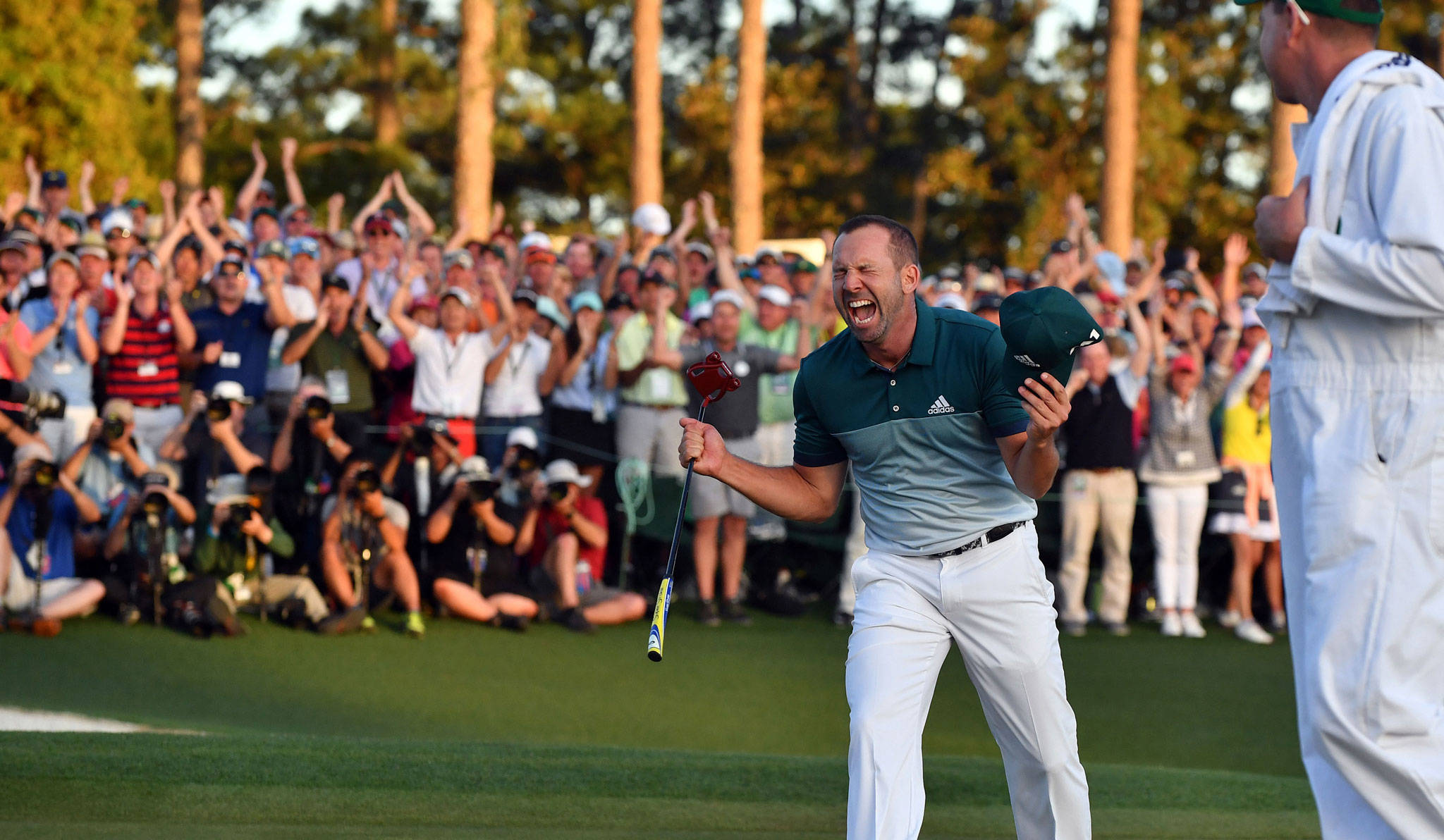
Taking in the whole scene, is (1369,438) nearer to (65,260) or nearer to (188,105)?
(65,260)

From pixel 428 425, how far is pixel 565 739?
11.4 feet

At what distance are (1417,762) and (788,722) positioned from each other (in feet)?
20.5

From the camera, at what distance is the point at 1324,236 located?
3.49 metres

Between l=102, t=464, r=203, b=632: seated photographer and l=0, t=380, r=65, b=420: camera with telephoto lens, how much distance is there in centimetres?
71

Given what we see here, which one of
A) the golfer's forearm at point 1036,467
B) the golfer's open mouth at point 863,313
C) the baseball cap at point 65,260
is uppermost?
the baseball cap at point 65,260

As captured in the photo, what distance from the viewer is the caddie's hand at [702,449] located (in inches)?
185

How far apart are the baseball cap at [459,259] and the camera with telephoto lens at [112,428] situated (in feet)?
9.77

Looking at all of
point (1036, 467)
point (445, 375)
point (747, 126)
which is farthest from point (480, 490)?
point (747, 126)

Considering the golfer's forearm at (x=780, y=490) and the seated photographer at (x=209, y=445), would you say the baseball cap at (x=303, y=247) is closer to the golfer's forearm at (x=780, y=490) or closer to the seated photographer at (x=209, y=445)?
the seated photographer at (x=209, y=445)

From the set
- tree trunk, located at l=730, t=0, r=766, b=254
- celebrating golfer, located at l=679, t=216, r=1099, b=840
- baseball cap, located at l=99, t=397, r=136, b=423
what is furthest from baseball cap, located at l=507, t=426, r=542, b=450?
tree trunk, located at l=730, t=0, r=766, b=254

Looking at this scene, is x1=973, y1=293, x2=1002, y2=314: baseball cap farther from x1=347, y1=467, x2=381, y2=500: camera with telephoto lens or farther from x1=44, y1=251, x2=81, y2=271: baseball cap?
x1=44, y1=251, x2=81, y2=271: baseball cap

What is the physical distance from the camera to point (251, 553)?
11.0 meters

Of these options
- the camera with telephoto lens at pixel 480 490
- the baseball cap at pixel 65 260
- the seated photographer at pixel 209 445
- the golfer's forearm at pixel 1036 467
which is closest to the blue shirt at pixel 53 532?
the seated photographer at pixel 209 445

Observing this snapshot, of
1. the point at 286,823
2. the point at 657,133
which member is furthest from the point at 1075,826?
the point at 657,133
